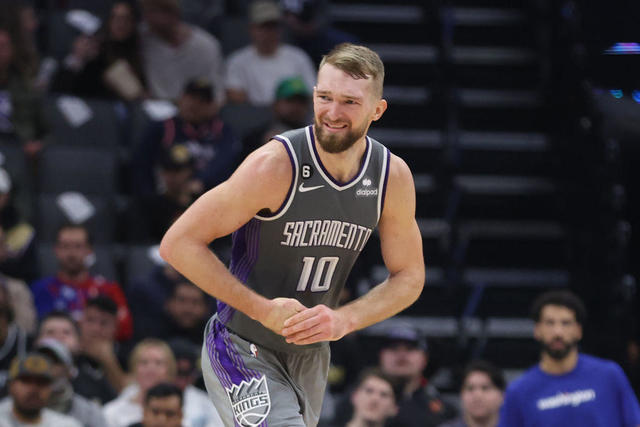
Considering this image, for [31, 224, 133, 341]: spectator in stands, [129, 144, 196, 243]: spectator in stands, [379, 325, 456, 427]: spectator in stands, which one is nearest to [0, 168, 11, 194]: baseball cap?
[31, 224, 133, 341]: spectator in stands

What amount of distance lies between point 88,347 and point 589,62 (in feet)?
17.3

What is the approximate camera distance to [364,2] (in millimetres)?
12461

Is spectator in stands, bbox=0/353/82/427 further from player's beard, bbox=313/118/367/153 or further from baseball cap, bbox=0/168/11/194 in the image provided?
player's beard, bbox=313/118/367/153

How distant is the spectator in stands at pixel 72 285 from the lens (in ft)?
28.5

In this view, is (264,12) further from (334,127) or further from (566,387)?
(334,127)

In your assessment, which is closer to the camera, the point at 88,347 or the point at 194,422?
the point at 194,422

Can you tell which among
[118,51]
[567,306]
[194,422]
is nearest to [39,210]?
[118,51]

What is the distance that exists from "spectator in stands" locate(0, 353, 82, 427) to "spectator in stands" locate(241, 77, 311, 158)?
2.94 metres

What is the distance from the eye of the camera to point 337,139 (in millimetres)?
4250

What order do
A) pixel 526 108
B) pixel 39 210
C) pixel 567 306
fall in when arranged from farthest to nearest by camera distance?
pixel 526 108 → pixel 39 210 → pixel 567 306

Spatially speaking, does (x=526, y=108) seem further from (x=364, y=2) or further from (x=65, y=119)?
(x=65, y=119)

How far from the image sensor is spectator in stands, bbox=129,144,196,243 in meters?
9.23

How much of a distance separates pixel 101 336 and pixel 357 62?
15.8 feet

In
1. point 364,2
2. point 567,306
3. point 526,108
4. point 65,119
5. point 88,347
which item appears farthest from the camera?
point 364,2
